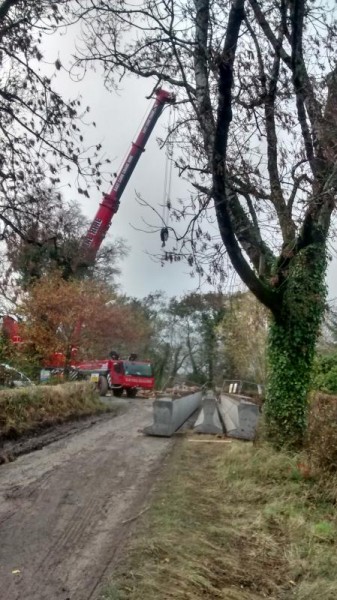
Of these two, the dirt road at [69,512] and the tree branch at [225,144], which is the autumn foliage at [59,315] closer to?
the dirt road at [69,512]

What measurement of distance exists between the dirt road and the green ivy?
7.32 ft

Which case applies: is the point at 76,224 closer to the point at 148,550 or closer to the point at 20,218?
the point at 20,218

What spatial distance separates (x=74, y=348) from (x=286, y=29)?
2068 centimetres

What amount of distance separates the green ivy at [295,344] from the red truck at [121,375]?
19326 mm

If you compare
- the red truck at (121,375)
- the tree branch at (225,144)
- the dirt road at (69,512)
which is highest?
the tree branch at (225,144)

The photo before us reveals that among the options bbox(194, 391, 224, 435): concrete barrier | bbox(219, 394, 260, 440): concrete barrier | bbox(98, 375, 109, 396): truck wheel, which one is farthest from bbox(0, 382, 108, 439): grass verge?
bbox(98, 375, 109, 396): truck wheel

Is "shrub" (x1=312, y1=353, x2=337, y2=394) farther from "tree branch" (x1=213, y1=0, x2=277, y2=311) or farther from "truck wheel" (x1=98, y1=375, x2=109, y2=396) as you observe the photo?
"truck wheel" (x1=98, y1=375, x2=109, y2=396)

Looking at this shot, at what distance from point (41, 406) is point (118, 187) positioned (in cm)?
654

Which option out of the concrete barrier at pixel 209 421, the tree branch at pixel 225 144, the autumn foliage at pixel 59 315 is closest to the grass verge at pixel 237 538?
the tree branch at pixel 225 144

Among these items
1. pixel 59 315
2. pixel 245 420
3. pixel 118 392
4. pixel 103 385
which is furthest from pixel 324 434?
pixel 118 392

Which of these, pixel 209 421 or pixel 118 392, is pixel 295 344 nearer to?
pixel 209 421

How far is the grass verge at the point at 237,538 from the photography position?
475 centimetres

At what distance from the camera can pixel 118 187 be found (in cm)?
1717

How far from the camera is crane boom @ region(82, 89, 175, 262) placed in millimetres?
10552
